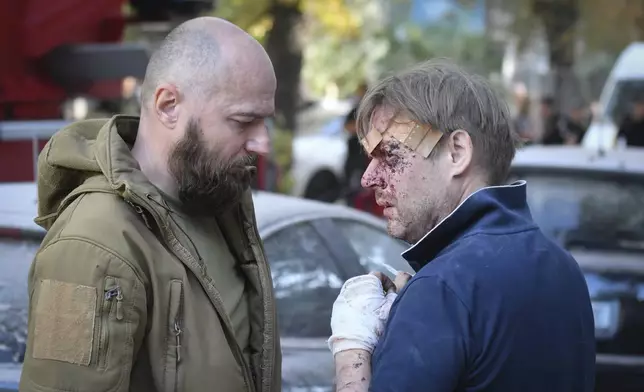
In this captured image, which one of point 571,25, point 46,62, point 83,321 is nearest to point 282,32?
point 571,25

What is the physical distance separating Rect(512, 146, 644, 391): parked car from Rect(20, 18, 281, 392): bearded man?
3250 mm

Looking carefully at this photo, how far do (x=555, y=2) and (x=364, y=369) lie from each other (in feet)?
56.4

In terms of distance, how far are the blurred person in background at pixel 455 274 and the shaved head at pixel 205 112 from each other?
0.29 meters

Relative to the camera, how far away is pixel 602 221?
5895 mm

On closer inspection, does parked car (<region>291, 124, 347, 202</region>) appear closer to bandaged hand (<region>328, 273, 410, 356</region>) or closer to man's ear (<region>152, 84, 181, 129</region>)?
man's ear (<region>152, 84, 181, 129</region>)

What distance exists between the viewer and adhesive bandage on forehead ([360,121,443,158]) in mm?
2100

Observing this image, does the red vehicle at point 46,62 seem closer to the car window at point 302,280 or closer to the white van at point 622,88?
the car window at point 302,280

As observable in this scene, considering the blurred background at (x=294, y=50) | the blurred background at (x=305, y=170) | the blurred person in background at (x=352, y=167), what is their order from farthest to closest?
the blurred person in background at (x=352, y=167), the blurred background at (x=294, y=50), the blurred background at (x=305, y=170)

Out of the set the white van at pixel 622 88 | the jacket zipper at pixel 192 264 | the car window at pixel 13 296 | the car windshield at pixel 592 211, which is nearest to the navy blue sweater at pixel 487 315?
the jacket zipper at pixel 192 264

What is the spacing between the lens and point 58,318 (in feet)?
6.72

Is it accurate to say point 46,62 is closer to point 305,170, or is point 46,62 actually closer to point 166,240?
point 166,240

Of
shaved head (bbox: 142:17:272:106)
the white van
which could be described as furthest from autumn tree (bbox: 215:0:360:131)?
shaved head (bbox: 142:17:272:106)

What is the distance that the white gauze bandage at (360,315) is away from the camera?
2.10 meters

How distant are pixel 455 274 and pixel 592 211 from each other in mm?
4215
